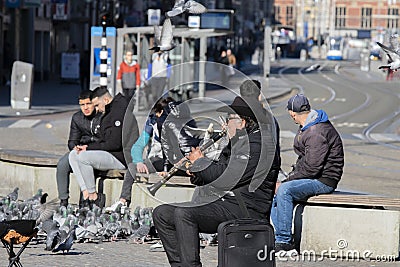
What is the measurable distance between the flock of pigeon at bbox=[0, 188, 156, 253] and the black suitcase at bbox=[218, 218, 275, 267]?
2.26 m

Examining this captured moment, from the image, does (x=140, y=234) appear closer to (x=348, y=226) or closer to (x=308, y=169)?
(x=308, y=169)

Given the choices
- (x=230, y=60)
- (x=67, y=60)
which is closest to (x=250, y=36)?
(x=230, y=60)

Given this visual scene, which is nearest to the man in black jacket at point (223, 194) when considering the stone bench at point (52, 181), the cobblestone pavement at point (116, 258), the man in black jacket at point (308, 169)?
the cobblestone pavement at point (116, 258)

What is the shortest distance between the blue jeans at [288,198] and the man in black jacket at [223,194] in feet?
5.04

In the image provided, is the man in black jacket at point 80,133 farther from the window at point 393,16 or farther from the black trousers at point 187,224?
the window at point 393,16

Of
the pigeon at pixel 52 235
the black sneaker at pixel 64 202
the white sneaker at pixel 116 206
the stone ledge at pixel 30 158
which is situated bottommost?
the black sneaker at pixel 64 202

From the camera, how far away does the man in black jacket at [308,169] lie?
10117mm

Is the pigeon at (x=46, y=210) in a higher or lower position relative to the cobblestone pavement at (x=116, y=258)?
higher

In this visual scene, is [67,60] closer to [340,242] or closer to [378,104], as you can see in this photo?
[378,104]

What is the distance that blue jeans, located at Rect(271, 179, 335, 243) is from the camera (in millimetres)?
10086

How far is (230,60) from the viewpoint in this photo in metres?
53.8

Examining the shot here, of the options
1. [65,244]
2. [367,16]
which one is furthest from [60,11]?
[367,16]

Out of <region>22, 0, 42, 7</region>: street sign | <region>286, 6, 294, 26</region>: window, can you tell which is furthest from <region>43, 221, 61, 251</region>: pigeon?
<region>286, 6, 294, 26</region>: window

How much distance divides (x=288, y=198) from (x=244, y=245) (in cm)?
223
